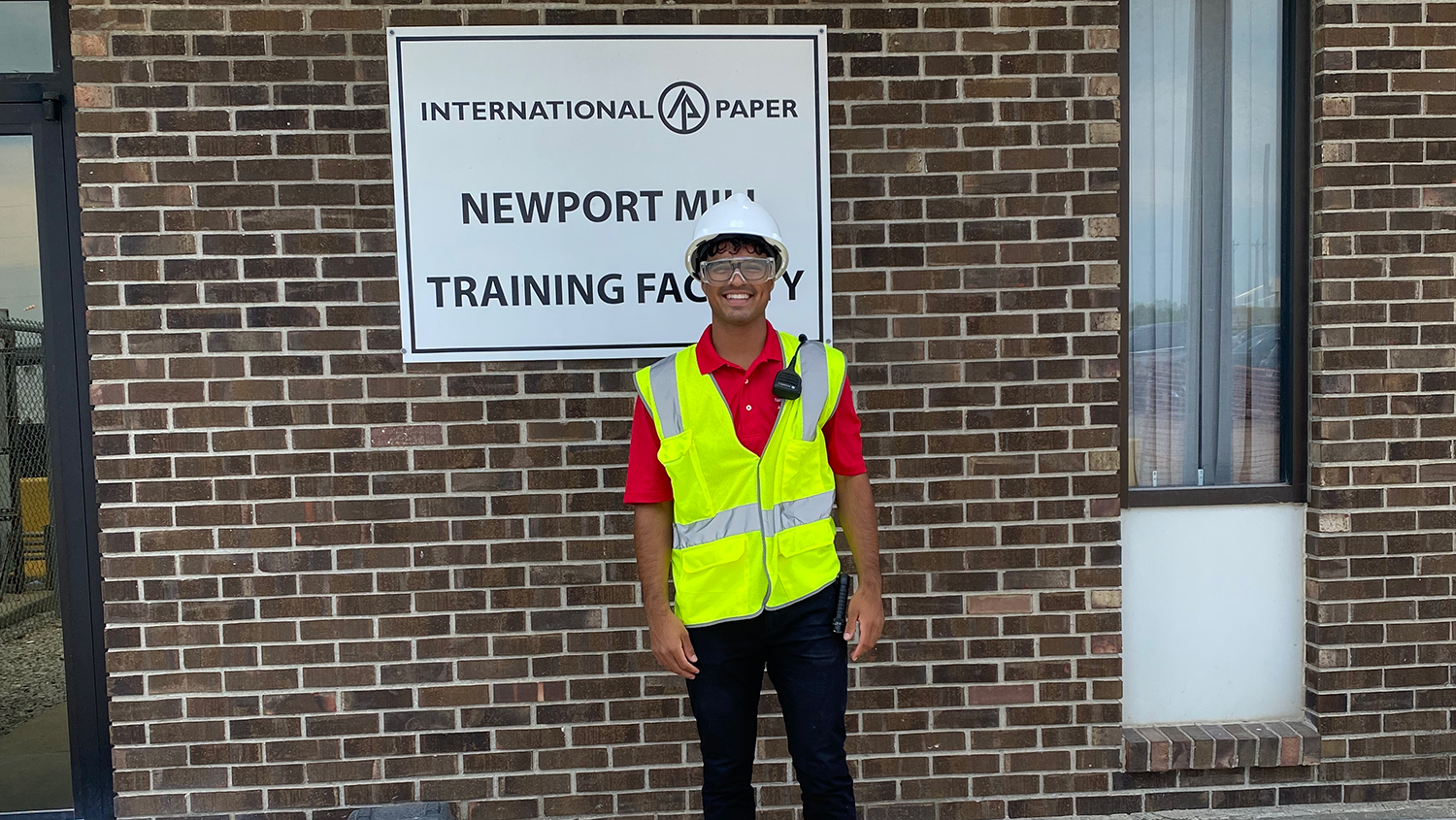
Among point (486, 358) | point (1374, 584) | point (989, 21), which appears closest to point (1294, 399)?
point (1374, 584)

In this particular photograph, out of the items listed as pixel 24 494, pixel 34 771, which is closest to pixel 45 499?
pixel 24 494

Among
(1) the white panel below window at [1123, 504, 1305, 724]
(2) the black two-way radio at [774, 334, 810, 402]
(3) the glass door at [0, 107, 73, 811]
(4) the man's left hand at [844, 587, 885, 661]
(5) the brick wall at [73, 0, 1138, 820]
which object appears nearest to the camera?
(2) the black two-way radio at [774, 334, 810, 402]

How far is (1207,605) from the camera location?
3.85 meters

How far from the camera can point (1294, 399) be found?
3.84 m

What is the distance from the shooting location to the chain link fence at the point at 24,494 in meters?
3.63

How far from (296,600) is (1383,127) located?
415 centimetres

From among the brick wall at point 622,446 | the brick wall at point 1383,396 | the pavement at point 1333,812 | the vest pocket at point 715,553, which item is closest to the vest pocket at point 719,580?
the vest pocket at point 715,553

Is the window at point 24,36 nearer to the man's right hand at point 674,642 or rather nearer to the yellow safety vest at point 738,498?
the yellow safety vest at point 738,498

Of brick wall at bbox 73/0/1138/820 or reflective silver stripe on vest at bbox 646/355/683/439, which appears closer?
reflective silver stripe on vest at bbox 646/355/683/439

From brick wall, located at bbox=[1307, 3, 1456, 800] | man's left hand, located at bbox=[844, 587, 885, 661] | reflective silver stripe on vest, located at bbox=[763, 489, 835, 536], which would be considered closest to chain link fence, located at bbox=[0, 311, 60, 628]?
reflective silver stripe on vest, located at bbox=[763, 489, 835, 536]

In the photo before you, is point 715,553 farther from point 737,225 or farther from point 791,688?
point 737,225

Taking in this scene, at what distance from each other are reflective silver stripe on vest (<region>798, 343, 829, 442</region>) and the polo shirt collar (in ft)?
0.23

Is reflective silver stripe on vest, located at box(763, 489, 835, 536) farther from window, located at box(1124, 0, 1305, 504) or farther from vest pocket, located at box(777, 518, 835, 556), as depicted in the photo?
window, located at box(1124, 0, 1305, 504)

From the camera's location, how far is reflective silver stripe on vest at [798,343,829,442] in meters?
2.70
